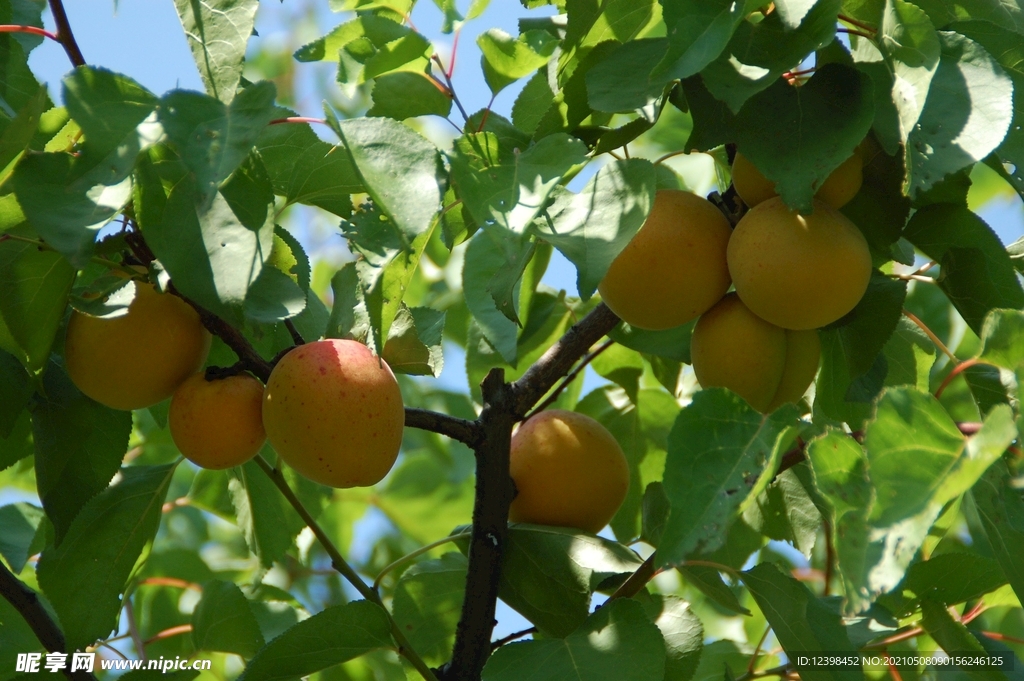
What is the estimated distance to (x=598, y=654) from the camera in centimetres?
113

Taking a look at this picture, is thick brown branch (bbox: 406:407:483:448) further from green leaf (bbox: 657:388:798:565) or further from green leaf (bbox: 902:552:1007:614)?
green leaf (bbox: 902:552:1007:614)

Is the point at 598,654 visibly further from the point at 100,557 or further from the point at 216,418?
the point at 100,557

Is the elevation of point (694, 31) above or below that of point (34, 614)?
above

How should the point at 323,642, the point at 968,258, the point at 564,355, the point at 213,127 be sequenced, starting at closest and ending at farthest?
the point at 213,127
the point at 968,258
the point at 323,642
the point at 564,355

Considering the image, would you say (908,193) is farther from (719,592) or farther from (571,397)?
(571,397)

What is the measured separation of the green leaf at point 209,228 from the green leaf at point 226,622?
0.69 m

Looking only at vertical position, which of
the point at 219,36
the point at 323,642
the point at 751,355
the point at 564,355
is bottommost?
the point at 323,642

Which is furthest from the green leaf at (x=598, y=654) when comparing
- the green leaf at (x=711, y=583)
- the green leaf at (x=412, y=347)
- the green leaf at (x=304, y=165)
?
the green leaf at (x=304, y=165)

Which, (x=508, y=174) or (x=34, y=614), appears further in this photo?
(x=34, y=614)

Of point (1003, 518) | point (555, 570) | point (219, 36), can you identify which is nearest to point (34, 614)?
point (555, 570)

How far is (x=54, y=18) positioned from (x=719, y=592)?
1.04m

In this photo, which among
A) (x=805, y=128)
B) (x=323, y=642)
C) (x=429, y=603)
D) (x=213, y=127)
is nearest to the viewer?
(x=213, y=127)

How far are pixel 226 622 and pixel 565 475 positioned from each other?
1.88 ft

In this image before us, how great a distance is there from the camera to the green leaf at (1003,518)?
2.99 ft
